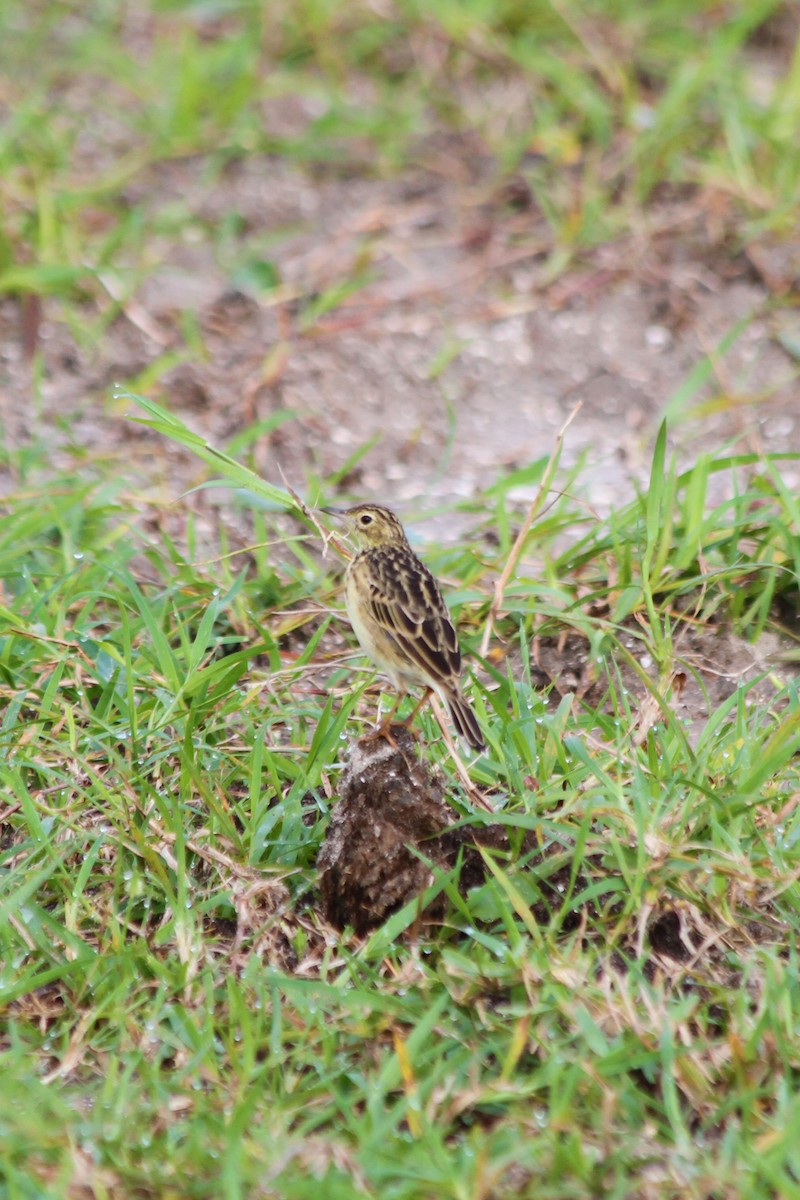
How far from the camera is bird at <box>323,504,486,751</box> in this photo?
414cm

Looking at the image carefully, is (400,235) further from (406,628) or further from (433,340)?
(406,628)

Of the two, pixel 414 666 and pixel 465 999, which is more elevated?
pixel 414 666

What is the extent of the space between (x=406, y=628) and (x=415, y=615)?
0.19 feet

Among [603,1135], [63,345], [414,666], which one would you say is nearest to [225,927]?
[414,666]

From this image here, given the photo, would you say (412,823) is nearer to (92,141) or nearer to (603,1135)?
(603,1135)

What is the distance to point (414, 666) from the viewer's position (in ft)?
13.7

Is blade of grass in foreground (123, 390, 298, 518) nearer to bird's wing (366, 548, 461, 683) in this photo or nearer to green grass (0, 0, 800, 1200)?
green grass (0, 0, 800, 1200)

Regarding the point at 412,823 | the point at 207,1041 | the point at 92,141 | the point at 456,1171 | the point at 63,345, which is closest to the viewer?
the point at 456,1171

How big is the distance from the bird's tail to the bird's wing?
0.18 ft

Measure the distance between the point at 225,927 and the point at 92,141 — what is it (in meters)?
5.40

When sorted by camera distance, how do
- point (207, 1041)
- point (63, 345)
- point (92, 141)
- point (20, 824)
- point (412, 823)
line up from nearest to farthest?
point (207, 1041) < point (412, 823) < point (20, 824) < point (63, 345) < point (92, 141)

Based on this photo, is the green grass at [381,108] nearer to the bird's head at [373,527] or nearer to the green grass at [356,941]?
the bird's head at [373,527]

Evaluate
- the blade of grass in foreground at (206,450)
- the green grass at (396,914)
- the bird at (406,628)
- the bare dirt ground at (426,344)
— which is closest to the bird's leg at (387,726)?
the bird at (406,628)

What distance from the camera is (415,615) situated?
4.26 metres
